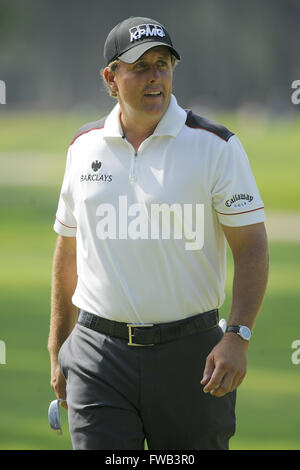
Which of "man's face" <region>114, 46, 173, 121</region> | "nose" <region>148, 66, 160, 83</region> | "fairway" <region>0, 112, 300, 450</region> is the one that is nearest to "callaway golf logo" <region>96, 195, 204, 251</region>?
"man's face" <region>114, 46, 173, 121</region>

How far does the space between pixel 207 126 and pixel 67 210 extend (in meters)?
0.83

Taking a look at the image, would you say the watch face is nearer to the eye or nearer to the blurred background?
the eye

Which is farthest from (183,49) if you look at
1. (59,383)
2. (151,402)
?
(151,402)

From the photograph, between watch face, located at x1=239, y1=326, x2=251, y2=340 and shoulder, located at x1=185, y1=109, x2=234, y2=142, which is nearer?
watch face, located at x1=239, y1=326, x2=251, y2=340

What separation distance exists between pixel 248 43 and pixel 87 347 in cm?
9989

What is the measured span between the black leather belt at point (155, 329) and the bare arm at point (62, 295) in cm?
48

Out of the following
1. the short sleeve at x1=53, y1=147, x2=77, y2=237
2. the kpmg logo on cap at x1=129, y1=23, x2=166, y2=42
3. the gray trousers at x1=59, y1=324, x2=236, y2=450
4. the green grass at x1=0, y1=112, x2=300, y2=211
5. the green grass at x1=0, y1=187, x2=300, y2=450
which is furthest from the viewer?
the green grass at x1=0, y1=112, x2=300, y2=211

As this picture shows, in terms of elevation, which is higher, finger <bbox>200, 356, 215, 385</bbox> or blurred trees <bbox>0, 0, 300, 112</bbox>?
blurred trees <bbox>0, 0, 300, 112</bbox>

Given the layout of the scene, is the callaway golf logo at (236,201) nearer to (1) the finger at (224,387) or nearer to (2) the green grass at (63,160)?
(1) the finger at (224,387)

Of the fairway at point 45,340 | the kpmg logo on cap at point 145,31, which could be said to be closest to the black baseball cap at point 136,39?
the kpmg logo on cap at point 145,31

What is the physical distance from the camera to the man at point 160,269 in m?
4.68

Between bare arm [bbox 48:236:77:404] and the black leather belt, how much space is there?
1.58 ft

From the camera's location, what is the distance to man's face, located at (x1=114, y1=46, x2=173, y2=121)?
4.81 m

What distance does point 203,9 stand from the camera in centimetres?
10019
